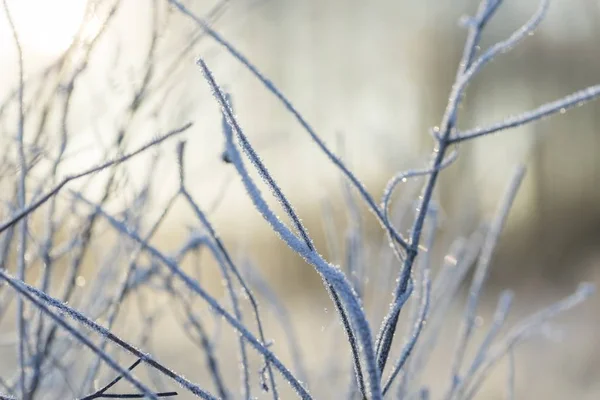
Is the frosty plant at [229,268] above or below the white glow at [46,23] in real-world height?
below

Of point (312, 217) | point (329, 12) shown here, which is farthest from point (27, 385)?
point (329, 12)

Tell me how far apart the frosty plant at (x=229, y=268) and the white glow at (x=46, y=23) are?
2.2 inches

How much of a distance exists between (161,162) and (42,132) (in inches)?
11.2

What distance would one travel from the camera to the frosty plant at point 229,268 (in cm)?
50

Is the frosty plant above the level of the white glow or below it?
below

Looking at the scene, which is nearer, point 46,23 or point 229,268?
point 229,268

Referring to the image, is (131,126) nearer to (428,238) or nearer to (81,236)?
(81,236)

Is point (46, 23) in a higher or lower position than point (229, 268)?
higher

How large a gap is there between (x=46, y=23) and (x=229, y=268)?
0.52 meters

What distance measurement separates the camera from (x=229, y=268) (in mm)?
796

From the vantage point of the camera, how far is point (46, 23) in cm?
108

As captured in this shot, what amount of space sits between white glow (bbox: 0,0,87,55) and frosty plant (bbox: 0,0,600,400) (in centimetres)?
6

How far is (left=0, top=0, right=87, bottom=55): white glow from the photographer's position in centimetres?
98

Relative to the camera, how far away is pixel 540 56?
9727mm
